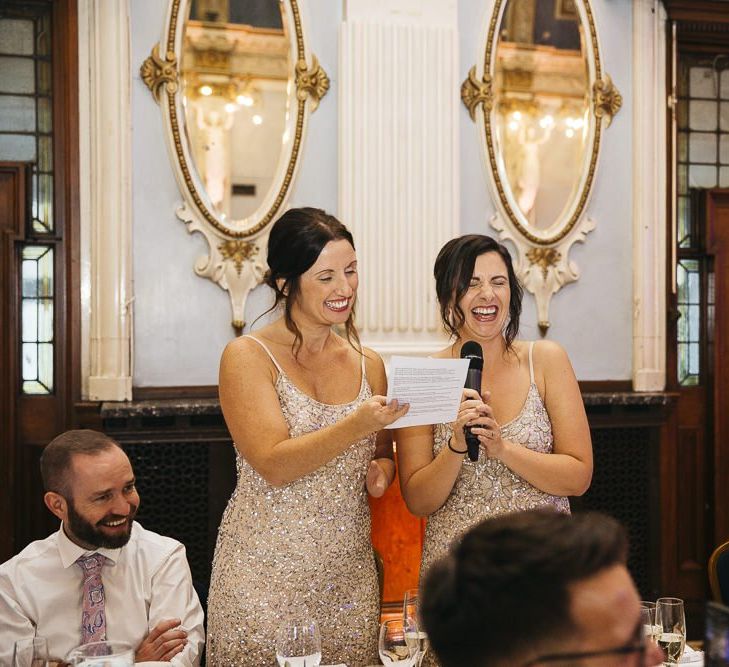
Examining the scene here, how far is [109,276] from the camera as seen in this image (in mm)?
4715

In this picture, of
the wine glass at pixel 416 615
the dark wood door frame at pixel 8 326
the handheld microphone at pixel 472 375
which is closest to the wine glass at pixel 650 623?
the wine glass at pixel 416 615

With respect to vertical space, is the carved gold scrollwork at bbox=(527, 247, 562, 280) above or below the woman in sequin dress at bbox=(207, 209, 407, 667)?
above

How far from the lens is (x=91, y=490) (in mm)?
2586

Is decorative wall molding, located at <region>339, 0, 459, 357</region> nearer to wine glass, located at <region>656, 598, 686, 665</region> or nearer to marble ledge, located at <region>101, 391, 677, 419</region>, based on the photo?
marble ledge, located at <region>101, 391, 677, 419</region>

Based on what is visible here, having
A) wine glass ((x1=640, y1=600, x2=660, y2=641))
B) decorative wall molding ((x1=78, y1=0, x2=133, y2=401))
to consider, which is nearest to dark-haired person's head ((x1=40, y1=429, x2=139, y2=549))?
wine glass ((x1=640, y1=600, x2=660, y2=641))

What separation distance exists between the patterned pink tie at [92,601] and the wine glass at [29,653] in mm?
799

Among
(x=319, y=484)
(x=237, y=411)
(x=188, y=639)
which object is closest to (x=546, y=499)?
(x=319, y=484)

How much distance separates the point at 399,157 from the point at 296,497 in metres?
2.96

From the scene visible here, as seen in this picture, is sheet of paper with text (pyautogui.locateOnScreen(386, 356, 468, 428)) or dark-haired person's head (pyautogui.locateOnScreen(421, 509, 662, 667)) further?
sheet of paper with text (pyautogui.locateOnScreen(386, 356, 468, 428))

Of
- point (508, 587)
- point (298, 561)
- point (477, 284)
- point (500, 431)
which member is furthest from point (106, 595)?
point (508, 587)

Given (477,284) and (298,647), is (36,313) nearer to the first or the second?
(477,284)

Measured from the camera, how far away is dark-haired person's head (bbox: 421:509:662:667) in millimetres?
927

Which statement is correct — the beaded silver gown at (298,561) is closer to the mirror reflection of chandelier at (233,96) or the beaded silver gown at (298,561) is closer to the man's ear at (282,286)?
the man's ear at (282,286)

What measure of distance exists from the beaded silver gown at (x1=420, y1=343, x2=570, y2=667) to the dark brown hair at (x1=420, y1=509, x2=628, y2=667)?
1.59m
